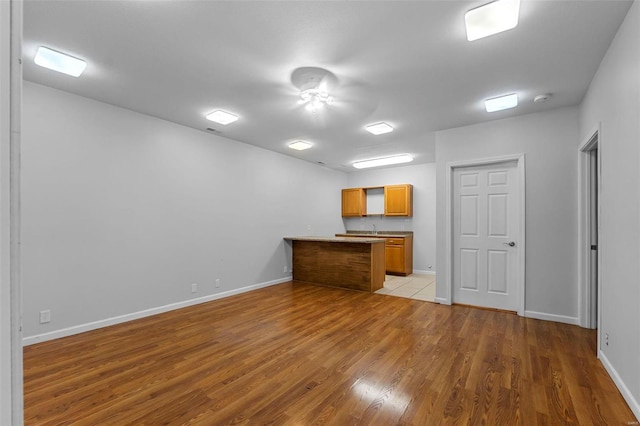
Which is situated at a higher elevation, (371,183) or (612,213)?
(371,183)

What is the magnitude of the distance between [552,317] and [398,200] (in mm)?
4116

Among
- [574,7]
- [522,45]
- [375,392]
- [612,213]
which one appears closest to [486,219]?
[612,213]

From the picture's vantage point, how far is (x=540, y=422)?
6.17 feet

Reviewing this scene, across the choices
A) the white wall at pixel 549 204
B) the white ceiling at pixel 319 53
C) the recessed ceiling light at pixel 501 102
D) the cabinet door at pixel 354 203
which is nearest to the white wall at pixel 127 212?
the white ceiling at pixel 319 53

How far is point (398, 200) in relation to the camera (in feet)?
24.2

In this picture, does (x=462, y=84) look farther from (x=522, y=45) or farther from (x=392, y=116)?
(x=392, y=116)

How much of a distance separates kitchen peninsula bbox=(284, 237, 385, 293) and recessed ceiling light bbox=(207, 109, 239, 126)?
2.81 metres

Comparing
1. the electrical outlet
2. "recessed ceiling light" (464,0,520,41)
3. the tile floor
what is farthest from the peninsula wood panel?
the electrical outlet

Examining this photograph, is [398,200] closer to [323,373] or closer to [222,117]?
[222,117]

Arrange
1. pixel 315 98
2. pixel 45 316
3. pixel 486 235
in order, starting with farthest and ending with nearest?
pixel 486 235, pixel 315 98, pixel 45 316

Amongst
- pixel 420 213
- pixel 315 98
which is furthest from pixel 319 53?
pixel 420 213

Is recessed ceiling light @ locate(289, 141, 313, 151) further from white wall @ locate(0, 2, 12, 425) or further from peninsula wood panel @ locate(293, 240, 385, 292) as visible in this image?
white wall @ locate(0, 2, 12, 425)

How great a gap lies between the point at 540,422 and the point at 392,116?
3516mm

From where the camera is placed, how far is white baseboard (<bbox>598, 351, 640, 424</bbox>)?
1.90 m
